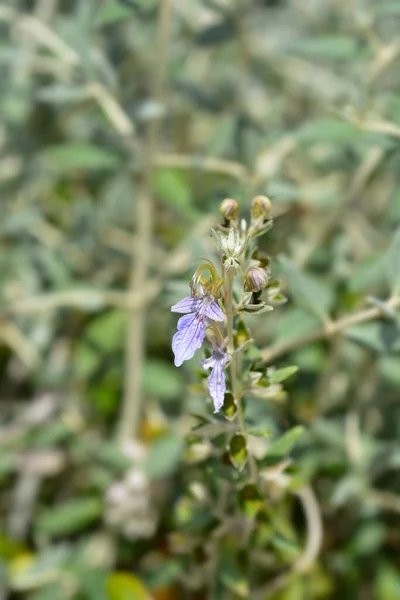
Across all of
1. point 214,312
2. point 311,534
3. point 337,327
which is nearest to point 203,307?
point 214,312

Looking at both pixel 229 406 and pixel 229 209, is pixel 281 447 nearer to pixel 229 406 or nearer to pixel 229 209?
pixel 229 406

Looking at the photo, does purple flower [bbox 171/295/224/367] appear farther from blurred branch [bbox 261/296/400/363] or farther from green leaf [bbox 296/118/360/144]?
green leaf [bbox 296/118/360/144]

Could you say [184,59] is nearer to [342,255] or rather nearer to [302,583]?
[342,255]

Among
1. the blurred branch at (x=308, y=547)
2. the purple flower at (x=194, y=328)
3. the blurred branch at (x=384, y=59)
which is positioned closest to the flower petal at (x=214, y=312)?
the purple flower at (x=194, y=328)

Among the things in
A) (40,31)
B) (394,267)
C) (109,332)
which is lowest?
(394,267)

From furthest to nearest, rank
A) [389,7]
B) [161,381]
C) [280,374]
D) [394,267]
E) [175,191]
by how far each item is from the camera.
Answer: [175,191] → [161,381] → [389,7] → [394,267] → [280,374]

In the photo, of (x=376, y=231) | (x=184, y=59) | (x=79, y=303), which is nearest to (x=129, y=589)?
(x=79, y=303)
